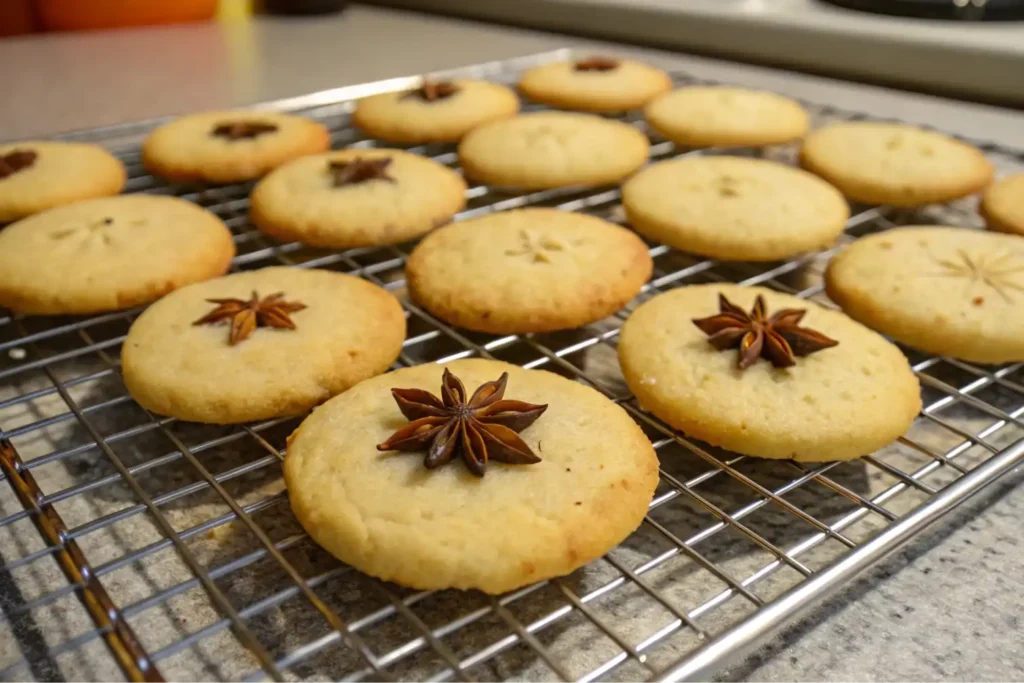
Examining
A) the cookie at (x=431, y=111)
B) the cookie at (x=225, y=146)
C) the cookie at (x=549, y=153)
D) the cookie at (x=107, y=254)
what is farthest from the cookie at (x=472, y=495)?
the cookie at (x=431, y=111)

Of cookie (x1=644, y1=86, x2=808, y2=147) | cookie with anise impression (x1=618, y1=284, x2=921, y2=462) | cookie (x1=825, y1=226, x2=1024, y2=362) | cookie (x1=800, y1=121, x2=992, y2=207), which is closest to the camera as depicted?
cookie with anise impression (x1=618, y1=284, x2=921, y2=462)

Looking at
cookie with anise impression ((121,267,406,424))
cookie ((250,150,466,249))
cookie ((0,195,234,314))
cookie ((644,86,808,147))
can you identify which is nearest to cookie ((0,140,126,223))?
cookie ((0,195,234,314))

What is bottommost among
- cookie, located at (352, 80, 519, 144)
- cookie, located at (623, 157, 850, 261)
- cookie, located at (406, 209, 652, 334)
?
cookie, located at (406, 209, 652, 334)

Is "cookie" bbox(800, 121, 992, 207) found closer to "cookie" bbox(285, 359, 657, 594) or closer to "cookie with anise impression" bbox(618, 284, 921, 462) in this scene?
"cookie with anise impression" bbox(618, 284, 921, 462)

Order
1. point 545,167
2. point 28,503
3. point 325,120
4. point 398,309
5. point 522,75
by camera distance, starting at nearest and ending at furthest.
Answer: point 28,503, point 398,309, point 545,167, point 325,120, point 522,75

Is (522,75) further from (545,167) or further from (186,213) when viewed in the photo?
(186,213)

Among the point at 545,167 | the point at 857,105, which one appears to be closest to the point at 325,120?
the point at 545,167

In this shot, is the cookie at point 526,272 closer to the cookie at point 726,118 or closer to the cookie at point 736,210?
the cookie at point 736,210
